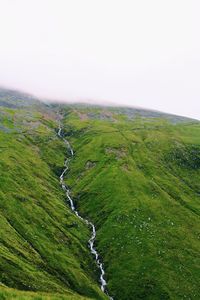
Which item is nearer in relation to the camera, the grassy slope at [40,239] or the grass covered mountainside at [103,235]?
the grassy slope at [40,239]

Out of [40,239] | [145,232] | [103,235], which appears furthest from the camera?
[103,235]

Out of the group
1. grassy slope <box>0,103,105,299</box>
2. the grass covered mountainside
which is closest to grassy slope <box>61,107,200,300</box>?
the grass covered mountainside

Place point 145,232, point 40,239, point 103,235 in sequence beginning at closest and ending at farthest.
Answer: point 40,239 < point 145,232 < point 103,235

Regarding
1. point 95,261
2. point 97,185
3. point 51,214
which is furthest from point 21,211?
point 97,185

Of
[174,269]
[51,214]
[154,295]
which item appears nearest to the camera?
[154,295]

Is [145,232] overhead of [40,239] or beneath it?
overhead

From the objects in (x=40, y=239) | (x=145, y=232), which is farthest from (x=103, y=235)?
(x=40, y=239)

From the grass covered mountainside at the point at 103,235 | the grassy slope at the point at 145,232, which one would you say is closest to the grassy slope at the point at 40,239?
the grass covered mountainside at the point at 103,235

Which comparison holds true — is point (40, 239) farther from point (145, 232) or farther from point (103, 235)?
point (145, 232)

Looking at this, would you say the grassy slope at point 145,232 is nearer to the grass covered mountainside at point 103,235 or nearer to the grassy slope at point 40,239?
the grass covered mountainside at point 103,235

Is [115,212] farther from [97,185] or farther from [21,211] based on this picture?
[21,211]

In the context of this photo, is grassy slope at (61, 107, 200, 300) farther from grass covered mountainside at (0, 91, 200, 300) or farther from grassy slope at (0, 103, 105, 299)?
grassy slope at (0, 103, 105, 299)
